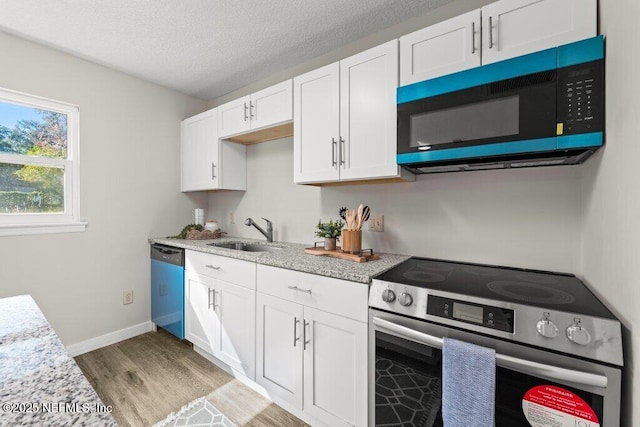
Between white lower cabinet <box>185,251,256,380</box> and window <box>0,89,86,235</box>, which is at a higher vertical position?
window <box>0,89,86,235</box>

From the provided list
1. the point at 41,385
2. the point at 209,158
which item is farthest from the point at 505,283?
the point at 209,158

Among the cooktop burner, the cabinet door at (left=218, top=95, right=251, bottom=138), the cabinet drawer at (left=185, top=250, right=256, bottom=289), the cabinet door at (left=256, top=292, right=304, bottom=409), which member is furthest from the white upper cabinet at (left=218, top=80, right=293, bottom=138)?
the cooktop burner

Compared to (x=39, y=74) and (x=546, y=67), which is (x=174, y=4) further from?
(x=546, y=67)

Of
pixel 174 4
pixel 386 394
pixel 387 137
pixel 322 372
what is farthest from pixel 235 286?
pixel 174 4

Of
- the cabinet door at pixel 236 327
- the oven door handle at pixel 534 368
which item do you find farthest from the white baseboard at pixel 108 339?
the oven door handle at pixel 534 368

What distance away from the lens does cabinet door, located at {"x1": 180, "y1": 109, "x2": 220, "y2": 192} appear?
2.83 m

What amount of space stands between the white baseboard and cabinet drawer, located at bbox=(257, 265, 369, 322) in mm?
1810

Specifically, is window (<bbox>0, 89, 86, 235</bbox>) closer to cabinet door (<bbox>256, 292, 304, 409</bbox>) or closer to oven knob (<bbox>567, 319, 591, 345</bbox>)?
cabinet door (<bbox>256, 292, 304, 409</bbox>)

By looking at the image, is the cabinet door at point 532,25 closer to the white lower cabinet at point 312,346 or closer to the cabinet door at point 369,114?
the cabinet door at point 369,114

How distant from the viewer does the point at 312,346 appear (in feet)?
5.37

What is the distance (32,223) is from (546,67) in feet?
11.4

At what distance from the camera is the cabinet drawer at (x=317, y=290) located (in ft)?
4.78

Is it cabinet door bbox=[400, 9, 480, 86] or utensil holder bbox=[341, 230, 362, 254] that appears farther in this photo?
utensil holder bbox=[341, 230, 362, 254]

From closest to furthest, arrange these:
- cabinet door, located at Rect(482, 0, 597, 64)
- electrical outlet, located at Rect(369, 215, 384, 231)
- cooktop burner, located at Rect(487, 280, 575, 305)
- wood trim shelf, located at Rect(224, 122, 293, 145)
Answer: cooktop burner, located at Rect(487, 280, 575, 305) → cabinet door, located at Rect(482, 0, 597, 64) → electrical outlet, located at Rect(369, 215, 384, 231) → wood trim shelf, located at Rect(224, 122, 293, 145)
